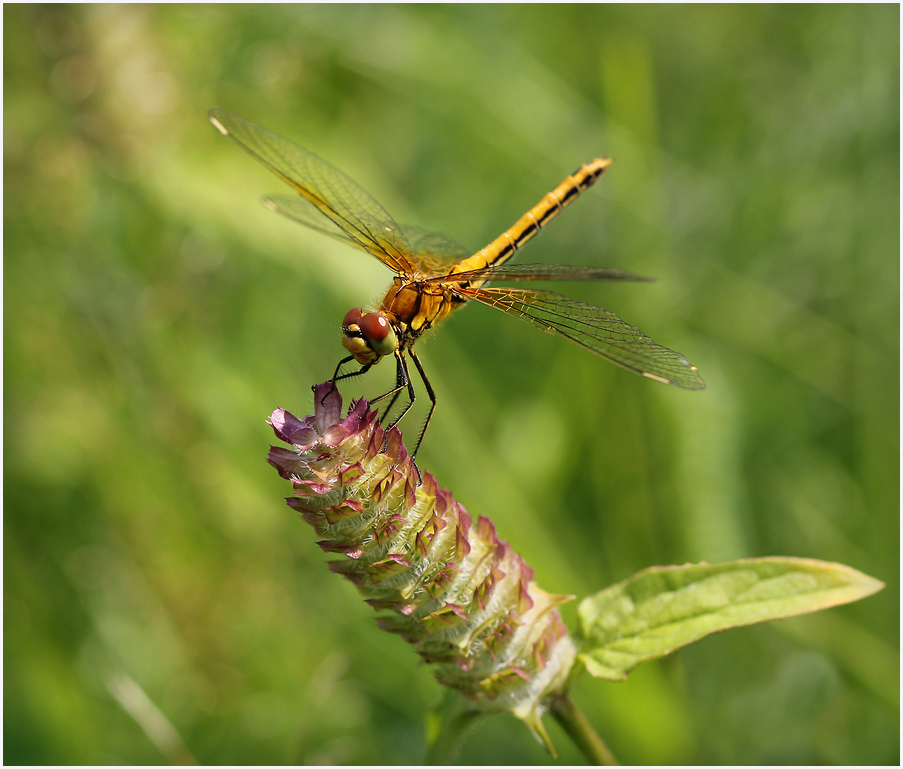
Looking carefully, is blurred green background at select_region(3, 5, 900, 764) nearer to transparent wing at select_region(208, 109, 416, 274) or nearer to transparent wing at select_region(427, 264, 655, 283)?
transparent wing at select_region(208, 109, 416, 274)

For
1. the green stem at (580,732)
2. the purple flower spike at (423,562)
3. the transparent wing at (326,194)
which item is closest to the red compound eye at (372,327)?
the transparent wing at (326,194)

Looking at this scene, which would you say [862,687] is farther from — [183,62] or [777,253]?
[183,62]

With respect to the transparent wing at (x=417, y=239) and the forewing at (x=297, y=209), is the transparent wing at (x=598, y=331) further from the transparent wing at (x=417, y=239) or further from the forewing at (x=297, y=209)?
the forewing at (x=297, y=209)

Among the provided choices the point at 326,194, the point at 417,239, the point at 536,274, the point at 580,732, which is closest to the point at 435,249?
the point at 417,239

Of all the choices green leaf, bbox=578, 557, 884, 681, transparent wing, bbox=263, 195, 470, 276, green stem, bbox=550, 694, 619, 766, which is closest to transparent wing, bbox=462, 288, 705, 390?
transparent wing, bbox=263, 195, 470, 276

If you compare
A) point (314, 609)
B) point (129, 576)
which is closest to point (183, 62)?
point (129, 576)

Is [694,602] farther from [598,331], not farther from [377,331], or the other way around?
[377,331]
